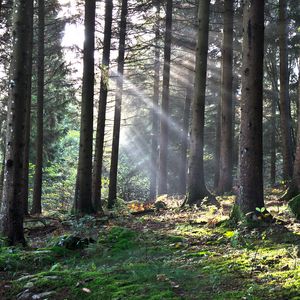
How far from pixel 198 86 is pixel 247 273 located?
1045 centimetres

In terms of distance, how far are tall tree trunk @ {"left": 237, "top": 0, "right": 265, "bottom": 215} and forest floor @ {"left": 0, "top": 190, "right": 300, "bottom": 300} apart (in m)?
0.76

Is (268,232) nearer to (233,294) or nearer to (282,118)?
(233,294)

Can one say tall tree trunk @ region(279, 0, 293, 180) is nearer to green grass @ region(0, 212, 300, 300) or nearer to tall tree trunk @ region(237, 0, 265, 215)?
tall tree trunk @ region(237, 0, 265, 215)

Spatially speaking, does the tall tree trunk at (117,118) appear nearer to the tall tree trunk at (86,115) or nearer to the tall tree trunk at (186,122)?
the tall tree trunk at (86,115)

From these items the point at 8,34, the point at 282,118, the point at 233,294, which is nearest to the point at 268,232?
the point at 233,294

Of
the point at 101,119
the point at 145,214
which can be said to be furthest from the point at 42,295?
the point at 101,119

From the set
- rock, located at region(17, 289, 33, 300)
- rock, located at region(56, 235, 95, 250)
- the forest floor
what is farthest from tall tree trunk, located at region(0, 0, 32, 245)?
rock, located at region(17, 289, 33, 300)

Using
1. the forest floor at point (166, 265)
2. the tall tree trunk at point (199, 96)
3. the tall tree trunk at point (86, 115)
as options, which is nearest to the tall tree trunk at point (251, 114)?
the forest floor at point (166, 265)

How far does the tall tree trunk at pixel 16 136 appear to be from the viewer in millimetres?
7781

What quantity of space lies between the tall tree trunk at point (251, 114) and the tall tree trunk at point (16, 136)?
4.49 meters

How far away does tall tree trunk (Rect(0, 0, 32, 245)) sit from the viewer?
7.78 meters

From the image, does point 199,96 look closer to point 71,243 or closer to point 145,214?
point 145,214

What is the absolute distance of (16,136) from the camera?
308 inches

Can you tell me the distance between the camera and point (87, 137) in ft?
45.0
